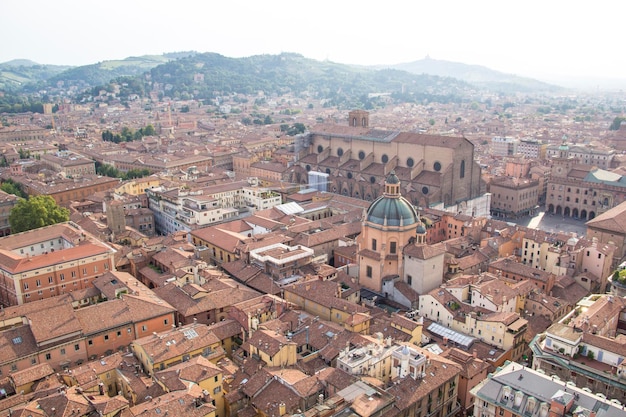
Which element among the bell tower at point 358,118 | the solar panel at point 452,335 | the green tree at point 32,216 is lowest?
the solar panel at point 452,335

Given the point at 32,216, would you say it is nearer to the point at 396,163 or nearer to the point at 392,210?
the point at 392,210

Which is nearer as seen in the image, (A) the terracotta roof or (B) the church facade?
(A) the terracotta roof

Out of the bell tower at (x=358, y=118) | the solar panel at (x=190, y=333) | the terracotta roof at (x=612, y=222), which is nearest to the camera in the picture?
the solar panel at (x=190, y=333)

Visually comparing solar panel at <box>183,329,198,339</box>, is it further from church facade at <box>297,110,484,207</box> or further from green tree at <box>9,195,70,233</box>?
church facade at <box>297,110,484,207</box>

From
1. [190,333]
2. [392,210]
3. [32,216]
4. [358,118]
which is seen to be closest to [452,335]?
[392,210]

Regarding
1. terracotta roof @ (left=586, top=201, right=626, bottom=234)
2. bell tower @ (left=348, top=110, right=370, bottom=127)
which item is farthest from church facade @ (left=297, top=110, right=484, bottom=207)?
terracotta roof @ (left=586, top=201, right=626, bottom=234)

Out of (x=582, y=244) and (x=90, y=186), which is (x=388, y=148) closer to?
(x=582, y=244)

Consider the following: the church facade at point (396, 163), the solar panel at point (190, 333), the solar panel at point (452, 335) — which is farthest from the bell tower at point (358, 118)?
the solar panel at point (190, 333)

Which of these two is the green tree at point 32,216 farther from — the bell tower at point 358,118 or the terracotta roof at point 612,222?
the terracotta roof at point 612,222
